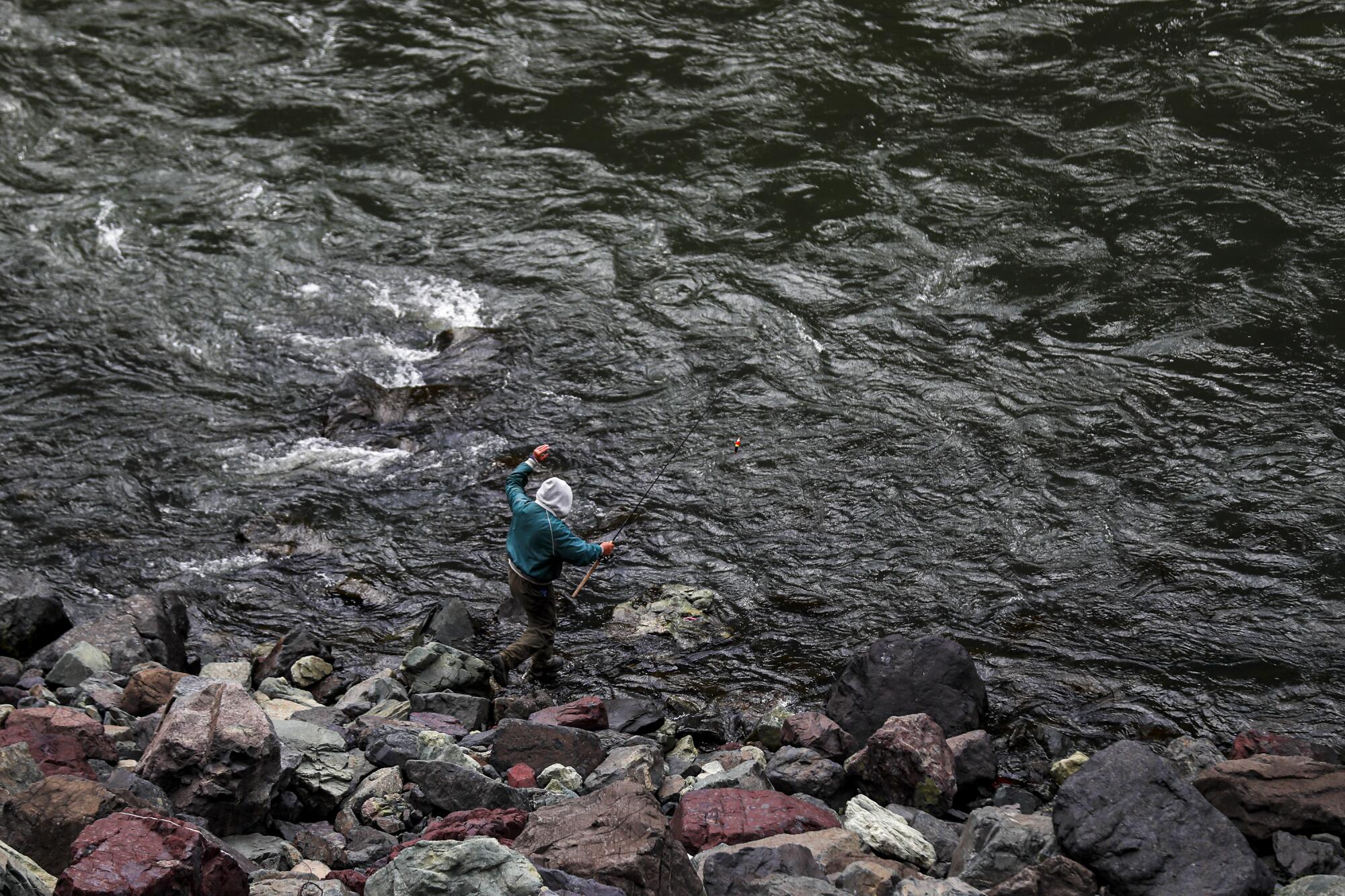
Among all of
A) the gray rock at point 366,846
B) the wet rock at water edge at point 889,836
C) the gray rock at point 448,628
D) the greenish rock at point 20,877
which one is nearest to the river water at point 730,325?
the gray rock at point 448,628

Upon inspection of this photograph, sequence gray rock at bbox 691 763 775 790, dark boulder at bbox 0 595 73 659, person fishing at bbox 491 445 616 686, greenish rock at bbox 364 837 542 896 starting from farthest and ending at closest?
person fishing at bbox 491 445 616 686 → dark boulder at bbox 0 595 73 659 → gray rock at bbox 691 763 775 790 → greenish rock at bbox 364 837 542 896

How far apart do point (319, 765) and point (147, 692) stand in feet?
6.89

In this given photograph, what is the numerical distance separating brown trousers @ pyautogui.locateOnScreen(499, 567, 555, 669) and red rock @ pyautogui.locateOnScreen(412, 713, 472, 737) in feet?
3.63

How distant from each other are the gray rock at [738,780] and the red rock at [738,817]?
260mm

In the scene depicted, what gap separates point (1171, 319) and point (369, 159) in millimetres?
9871

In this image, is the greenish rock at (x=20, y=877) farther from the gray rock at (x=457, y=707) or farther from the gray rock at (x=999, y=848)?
the gray rock at (x=999, y=848)

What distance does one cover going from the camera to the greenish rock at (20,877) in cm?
493

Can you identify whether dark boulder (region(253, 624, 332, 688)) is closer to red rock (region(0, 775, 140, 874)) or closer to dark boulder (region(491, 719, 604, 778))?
dark boulder (region(491, 719, 604, 778))

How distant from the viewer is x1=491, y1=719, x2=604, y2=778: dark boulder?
783cm

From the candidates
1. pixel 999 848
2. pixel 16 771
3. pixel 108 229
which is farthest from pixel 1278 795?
pixel 108 229

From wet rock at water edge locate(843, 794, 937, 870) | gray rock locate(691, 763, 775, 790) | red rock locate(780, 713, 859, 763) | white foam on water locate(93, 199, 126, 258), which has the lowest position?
white foam on water locate(93, 199, 126, 258)

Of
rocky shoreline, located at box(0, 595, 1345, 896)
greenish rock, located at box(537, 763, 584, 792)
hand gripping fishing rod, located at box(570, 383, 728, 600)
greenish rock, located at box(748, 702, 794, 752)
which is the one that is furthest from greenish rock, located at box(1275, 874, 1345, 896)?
hand gripping fishing rod, located at box(570, 383, 728, 600)

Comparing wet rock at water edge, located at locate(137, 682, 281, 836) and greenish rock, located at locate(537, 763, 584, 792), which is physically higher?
wet rock at water edge, located at locate(137, 682, 281, 836)

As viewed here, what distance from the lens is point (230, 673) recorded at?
934 cm
